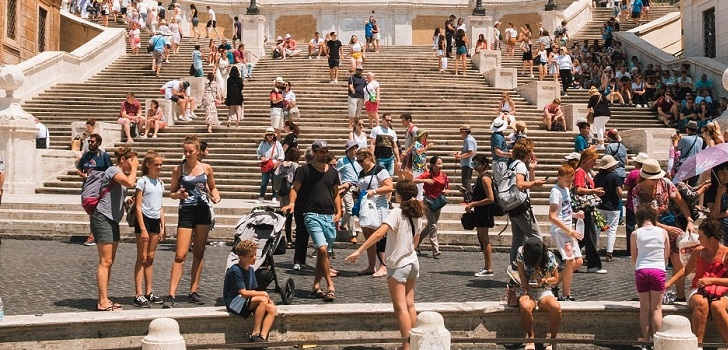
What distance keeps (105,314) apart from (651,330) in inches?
176

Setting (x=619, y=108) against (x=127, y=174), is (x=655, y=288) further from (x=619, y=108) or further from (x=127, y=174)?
(x=619, y=108)

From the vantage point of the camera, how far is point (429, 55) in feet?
102

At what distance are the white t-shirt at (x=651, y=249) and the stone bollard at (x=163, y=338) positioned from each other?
12.9 ft

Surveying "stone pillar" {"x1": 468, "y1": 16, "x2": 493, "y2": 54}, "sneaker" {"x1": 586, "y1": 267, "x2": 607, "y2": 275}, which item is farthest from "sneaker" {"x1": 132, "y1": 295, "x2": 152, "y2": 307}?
"stone pillar" {"x1": 468, "y1": 16, "x2": 493, "y2": 54}

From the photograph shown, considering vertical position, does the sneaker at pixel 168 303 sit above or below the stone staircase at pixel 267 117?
below

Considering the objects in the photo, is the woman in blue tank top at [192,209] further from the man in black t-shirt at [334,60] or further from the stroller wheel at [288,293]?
the man in black t-shirt at [334,60]

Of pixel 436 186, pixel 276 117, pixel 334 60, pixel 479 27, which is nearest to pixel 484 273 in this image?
pixel 436 186

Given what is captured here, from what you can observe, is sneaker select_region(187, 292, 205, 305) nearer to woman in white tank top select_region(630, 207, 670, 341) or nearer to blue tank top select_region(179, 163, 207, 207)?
blue tank top select_region(179, 163, 207, 207)

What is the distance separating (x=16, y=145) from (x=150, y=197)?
34.3 ft

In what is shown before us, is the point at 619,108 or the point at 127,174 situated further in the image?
the point at 619,108

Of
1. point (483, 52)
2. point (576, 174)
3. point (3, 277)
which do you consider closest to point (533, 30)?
point (483, 52)

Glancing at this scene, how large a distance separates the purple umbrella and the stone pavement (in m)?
1.37

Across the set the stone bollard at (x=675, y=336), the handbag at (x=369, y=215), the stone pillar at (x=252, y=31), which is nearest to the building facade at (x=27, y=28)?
the stone pillar at (x=252, y=31)

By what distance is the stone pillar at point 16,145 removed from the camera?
1833cm
